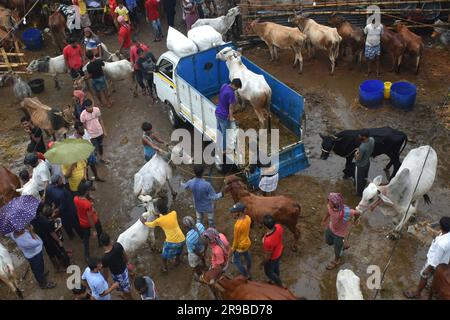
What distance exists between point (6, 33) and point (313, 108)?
9.55 metres

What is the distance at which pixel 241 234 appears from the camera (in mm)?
7309

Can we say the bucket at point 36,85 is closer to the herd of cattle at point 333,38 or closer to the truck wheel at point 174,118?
the truck wheel at point 174,118

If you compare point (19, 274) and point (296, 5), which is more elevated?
point (296, 5)

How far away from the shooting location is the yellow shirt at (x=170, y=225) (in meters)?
7.59

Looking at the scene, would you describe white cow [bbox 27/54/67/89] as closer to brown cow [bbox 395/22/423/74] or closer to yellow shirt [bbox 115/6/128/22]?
yellow shirt [bbox 115/6/128/22]

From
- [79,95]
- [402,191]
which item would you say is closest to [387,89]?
[402,191]

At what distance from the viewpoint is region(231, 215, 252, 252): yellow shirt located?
23.7 feet

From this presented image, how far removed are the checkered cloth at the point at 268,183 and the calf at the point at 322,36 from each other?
5543 mm

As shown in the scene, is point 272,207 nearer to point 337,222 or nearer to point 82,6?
point 337,222

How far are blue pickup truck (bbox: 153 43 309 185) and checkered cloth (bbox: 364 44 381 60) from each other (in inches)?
141

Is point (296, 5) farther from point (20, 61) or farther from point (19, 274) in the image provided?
point (19, 274)

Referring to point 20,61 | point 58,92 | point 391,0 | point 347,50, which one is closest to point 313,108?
point 347,50

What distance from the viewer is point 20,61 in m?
14.6

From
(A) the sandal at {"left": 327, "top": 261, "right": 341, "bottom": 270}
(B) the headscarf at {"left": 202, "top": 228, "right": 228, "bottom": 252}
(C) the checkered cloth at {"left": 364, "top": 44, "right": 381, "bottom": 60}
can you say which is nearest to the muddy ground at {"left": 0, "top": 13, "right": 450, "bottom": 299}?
(A) the sandal at {"left": 327, "top": 261, "right": 341, "bottom": 270}
